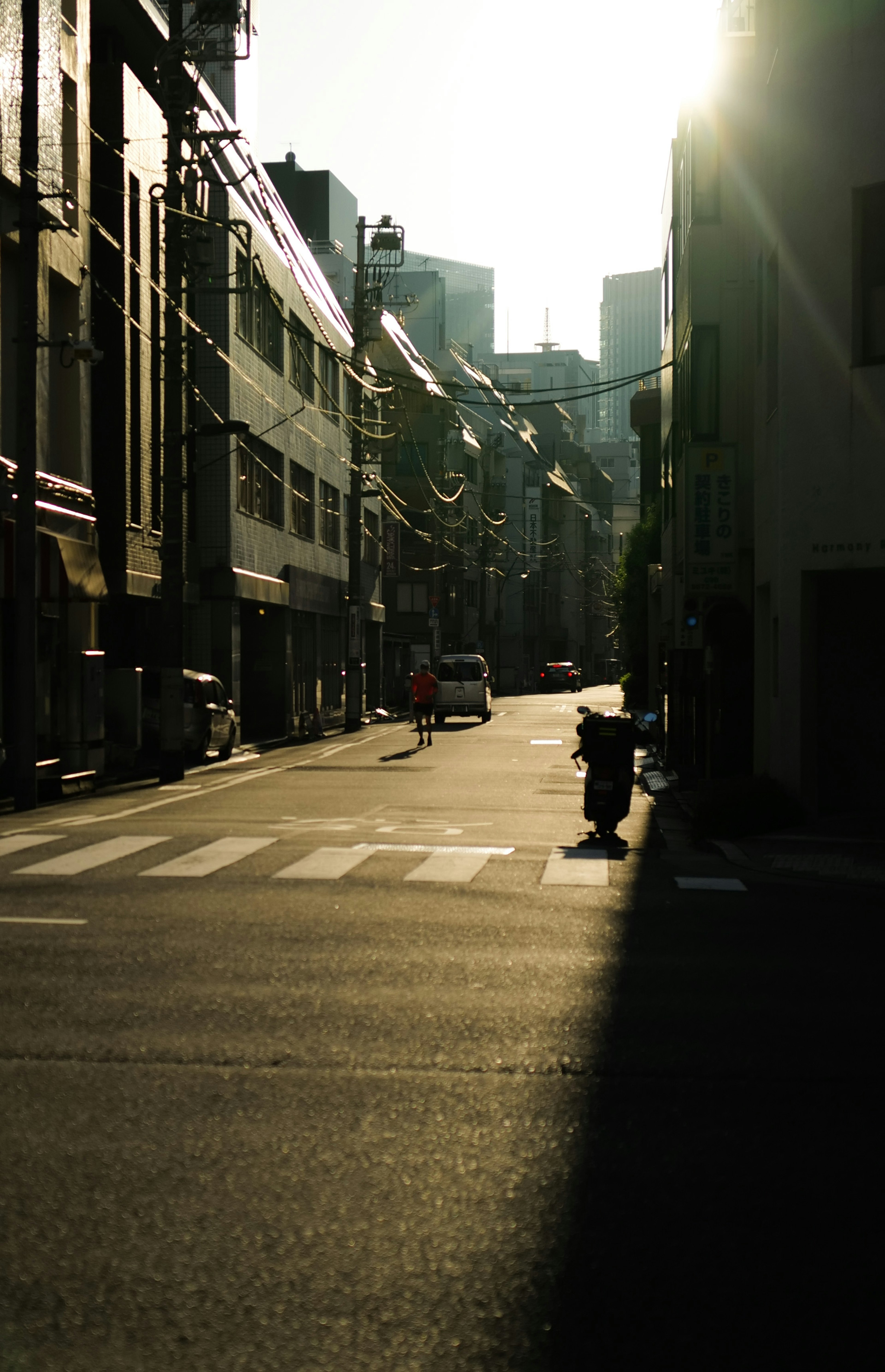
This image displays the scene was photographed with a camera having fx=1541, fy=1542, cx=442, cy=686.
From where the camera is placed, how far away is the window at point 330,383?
171 ft

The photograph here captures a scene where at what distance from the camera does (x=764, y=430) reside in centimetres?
2116

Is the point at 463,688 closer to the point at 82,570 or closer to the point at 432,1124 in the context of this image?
the point at 82,570

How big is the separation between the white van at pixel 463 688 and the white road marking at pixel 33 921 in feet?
128

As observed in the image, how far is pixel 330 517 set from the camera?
5406 centimetres

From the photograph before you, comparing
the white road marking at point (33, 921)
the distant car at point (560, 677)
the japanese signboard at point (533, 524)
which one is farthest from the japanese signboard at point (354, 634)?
the japanese signboard at point (533, 524)

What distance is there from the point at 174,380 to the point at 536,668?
326 feet

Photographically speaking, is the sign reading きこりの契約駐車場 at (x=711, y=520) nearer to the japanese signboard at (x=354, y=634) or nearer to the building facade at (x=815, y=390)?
the building facade at (x=815, y=390)

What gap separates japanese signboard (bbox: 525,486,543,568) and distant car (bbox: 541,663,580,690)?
22284 mm

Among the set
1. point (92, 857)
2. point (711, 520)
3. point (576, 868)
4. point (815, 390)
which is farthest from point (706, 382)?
point (92, 857)

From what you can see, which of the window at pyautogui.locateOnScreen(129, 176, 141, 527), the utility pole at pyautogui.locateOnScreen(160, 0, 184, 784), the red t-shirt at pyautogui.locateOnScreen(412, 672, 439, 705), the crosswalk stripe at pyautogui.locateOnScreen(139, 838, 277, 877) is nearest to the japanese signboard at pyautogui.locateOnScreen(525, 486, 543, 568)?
the red t-shirt at pyautogui.locateOnScreen(412, 672, 439, 705)

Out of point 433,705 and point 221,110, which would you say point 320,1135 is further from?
point 221,110

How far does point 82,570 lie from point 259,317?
20.0m

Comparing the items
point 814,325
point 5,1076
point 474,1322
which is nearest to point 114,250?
point 814,325

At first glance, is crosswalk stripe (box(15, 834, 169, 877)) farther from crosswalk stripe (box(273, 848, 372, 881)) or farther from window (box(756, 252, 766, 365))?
window (box(756, 252, 766, 365))
